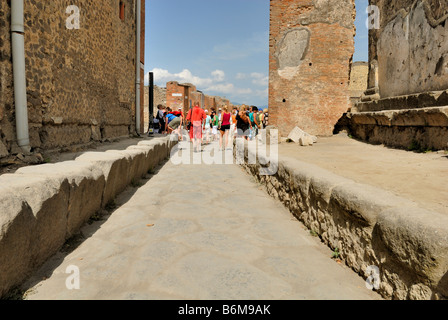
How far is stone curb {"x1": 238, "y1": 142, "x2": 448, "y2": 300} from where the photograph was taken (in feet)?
4.55

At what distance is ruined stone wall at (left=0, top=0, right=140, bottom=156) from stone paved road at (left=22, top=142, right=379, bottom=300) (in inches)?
66.6

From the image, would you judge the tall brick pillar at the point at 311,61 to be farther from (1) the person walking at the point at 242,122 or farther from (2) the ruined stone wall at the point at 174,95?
(2) the ruined stone wall at the point at 174,95

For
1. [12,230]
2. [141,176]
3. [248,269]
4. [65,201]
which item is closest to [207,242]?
[248,269]

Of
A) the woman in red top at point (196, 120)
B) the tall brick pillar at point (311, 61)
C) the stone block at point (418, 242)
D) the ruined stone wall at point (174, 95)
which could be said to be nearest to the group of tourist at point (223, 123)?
the woman in red top at point (196, 120)

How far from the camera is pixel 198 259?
7.21 feet

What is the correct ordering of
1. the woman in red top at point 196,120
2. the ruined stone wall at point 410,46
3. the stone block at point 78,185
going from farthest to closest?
1. the woman in red top at point 196,120
2. the ruined stone wall at point 410,46
3. the stone block at point 78,185

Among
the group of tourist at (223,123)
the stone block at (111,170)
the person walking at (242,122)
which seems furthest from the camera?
the person walking at (242,122)

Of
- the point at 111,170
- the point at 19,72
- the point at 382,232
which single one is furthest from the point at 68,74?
the point at 382,232

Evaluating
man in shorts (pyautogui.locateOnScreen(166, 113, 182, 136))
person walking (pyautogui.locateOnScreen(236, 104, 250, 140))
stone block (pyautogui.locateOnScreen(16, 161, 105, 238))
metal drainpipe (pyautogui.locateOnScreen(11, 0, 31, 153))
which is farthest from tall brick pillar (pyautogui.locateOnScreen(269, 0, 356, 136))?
stone block (pyautogui.locateOnScreen(16, 161, 105, 238))

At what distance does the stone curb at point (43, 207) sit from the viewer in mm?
1660

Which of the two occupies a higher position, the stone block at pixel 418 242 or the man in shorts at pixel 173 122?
the man in shorts at pixel 173 122

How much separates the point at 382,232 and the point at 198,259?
1152 millimetres

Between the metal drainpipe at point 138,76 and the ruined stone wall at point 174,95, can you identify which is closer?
the metal drainpipe at point 138,76

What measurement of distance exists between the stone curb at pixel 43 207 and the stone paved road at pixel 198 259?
13 centimetres
